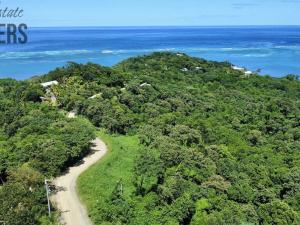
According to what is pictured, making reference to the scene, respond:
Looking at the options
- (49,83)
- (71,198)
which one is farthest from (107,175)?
(49,83)

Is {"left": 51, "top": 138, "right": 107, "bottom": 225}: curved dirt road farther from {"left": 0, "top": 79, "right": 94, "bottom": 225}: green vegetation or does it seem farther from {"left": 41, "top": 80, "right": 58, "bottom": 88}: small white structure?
{"left": 41, "top": 80, "right": 58, "bottom": 88}: small white structure

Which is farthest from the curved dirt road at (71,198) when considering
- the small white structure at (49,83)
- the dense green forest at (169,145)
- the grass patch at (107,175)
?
the small white structure at (49,83)

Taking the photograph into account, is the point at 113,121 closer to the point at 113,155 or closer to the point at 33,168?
the point at 113,155

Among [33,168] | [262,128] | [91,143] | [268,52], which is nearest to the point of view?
[33,168]

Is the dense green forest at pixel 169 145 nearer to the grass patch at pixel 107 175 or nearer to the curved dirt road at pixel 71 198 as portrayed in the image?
the grass patch at pixel 107 175

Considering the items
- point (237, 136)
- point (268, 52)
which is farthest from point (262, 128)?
point (268, 52)

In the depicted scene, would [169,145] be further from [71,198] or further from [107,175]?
[71,198]
